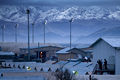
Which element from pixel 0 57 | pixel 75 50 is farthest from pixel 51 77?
pixel 75 50

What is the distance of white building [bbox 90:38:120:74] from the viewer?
33769 mm

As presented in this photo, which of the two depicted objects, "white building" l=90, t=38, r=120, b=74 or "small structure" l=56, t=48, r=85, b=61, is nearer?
"white building" l=90, t=38, r=120, b=74

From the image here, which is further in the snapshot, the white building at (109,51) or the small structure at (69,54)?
the small structure at (69,54)

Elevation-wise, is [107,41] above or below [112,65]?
above

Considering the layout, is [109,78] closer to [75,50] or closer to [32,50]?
[75,50]

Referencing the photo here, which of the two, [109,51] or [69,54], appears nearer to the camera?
[109,51]

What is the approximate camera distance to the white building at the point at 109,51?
33769mm

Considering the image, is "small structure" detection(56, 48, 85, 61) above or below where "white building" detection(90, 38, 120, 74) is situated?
below

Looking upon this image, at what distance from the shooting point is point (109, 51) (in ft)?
119

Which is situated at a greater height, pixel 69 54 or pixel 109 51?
pixel 109 51

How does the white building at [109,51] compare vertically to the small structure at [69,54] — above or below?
above

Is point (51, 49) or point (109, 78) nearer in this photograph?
point (109, 78)

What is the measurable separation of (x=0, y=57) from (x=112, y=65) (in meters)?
38.6

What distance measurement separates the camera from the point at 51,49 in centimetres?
9338
